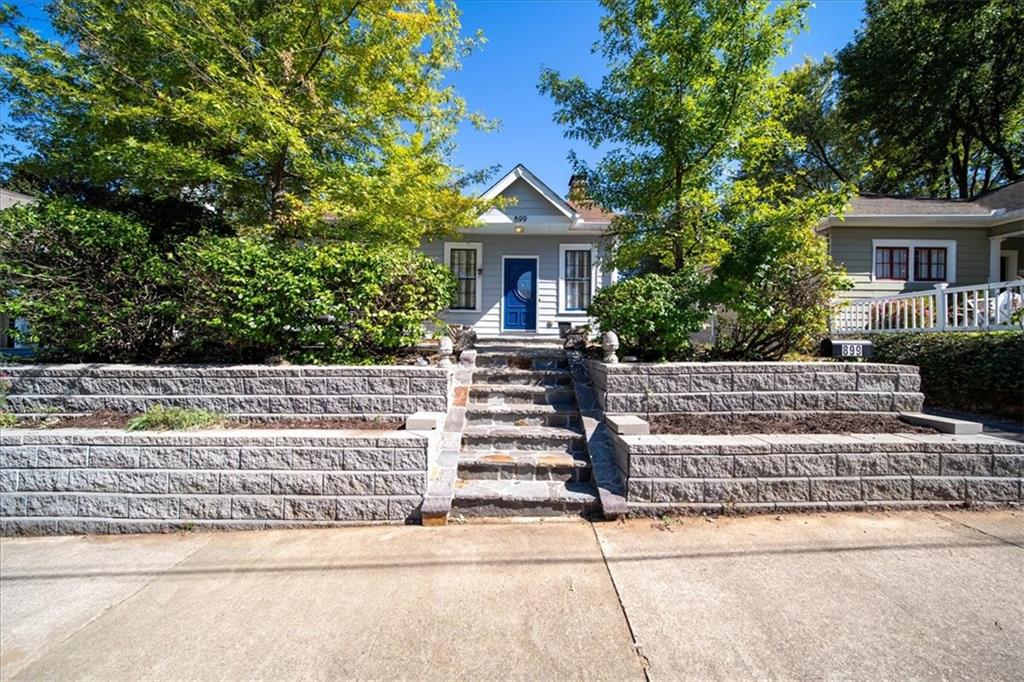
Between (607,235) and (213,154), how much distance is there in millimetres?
5596

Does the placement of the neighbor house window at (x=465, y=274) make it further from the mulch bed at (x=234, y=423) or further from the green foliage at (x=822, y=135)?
the green foliage at (x=822, y=135)

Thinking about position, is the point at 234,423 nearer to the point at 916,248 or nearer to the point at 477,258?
the point at 477,258

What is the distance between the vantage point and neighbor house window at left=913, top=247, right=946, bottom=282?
430 inches

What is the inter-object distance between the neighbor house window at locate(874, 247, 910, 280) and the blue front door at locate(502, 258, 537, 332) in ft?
27.6

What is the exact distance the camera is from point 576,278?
10688 mm

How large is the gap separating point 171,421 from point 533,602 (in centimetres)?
383

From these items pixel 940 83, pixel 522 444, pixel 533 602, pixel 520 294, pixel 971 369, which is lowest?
pixel 533 602

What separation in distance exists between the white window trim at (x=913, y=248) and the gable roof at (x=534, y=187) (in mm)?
7516

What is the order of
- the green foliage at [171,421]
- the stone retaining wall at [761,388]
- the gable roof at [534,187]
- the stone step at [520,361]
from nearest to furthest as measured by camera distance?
the green foliage at [171,421], the stone retaining wall at [761,388], the stone step at [520,361], the gable roof at [534,187]

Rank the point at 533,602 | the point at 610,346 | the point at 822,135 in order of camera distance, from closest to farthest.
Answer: the point at 533,602 < the point at 610,346 < the point at 822,135

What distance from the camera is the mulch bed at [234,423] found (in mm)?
4410

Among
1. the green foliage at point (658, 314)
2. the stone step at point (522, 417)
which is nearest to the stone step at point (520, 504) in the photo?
the stone step at point (522, 417)

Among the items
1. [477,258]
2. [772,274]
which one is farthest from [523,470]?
[477,258]

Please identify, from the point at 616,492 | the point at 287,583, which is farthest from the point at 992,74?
the point at 287,583
